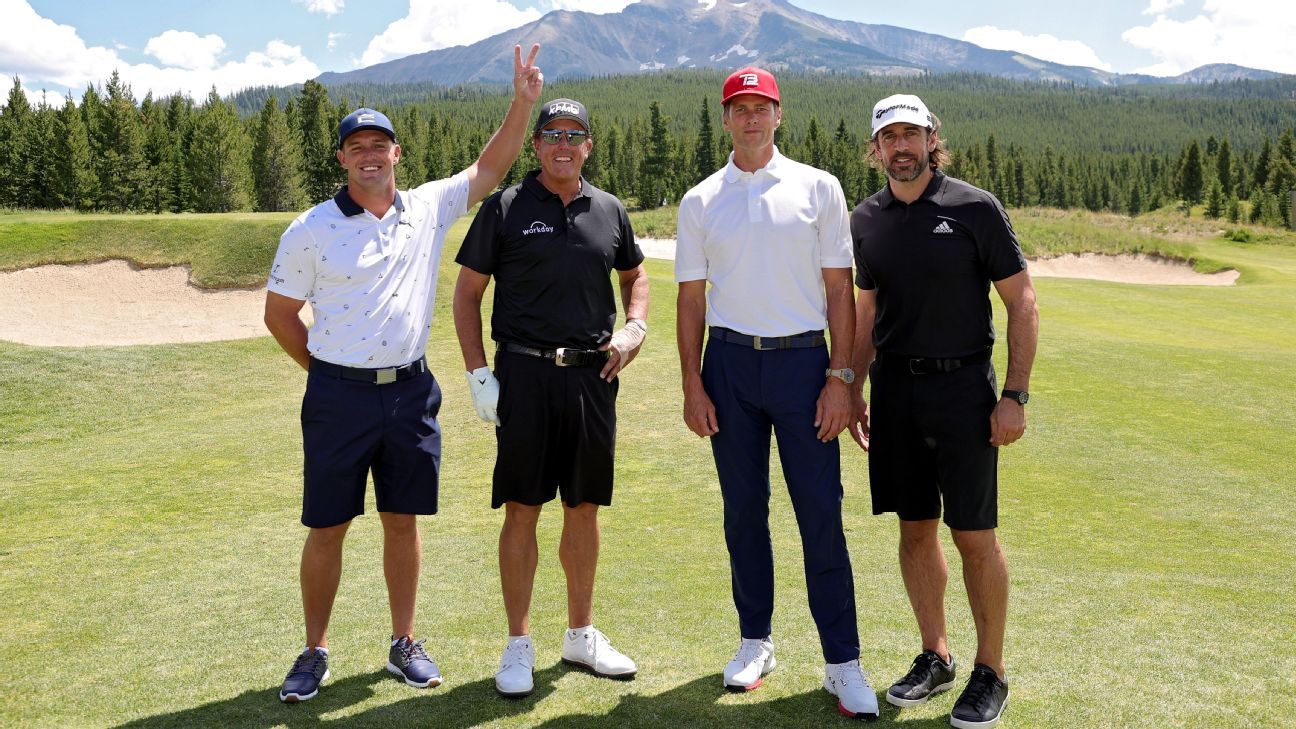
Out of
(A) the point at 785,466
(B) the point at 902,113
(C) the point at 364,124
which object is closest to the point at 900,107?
(B) the point at 902,113

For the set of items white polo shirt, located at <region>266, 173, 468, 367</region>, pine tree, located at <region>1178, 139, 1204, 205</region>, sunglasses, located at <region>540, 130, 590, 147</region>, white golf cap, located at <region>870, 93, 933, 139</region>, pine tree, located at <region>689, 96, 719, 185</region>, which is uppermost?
pine tree, located at <region>689, 96, 719, 185</region>

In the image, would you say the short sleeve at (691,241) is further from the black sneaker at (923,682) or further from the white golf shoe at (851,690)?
the black sneaker at (923,682)

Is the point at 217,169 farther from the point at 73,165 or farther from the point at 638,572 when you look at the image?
the point at 638,572

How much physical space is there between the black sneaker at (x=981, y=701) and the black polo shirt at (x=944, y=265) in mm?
1521

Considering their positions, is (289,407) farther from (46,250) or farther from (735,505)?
(46,250)

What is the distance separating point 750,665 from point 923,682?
838mm

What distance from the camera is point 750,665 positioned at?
4.89 metres

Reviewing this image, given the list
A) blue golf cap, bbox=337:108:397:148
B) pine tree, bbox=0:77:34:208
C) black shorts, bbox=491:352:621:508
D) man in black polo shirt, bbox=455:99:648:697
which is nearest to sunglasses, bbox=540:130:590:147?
man in black polo shirt, bbox=455:99:648:697

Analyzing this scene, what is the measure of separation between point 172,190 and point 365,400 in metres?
66.4

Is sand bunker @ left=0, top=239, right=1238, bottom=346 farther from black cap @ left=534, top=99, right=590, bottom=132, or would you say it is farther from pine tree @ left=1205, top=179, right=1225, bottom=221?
pine tree @ left=1205, top=179, right=1225, bottom=221

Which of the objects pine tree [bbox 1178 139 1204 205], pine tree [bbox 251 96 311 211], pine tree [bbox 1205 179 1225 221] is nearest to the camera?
pine tree [bbox 251 96 311 211]

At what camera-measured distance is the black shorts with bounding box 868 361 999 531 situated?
4723mm

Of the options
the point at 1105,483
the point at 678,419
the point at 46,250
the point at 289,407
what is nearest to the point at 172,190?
the point at 46,250

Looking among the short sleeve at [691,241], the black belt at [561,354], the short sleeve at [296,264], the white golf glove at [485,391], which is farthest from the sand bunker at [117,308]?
the short sleeve at [691,241]
